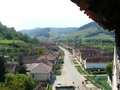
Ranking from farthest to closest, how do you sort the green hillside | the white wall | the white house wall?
the green hillside
the white house wall
the white wall

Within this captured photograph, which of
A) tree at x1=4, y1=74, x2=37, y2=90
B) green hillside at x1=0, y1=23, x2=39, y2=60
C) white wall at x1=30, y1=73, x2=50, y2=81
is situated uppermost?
green hillside at x1=0, y1=23, x2=39, y2=60

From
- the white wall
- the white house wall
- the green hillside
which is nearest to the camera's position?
the white wall

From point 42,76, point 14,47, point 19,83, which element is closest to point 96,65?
point 42,76

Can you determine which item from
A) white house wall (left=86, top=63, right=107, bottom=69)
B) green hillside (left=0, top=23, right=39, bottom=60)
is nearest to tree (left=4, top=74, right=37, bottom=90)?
white house wall (left=86, top=63, right=107, bottom=69)

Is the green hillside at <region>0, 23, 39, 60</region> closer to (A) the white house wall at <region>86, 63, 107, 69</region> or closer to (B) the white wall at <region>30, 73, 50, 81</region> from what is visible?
(B) the white wall at <region>30, 73, 50, 81</region>

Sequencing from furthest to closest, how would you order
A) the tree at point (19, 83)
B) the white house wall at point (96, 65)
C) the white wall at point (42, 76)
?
the white house wall at point (96, 65) → the white wall at point (42, 76) → the tree at point (19, 83)

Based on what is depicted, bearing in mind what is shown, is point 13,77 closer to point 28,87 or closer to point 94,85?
point 28,87

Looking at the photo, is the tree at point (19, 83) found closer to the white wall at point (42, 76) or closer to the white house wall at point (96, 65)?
the white wall at point (42, 76)

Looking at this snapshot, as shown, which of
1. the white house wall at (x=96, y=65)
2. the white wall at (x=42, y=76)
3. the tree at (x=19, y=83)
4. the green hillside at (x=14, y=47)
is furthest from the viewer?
the green hillside at (x=14, y=47)

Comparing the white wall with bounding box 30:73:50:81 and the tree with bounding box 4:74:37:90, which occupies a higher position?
the tree with bounding box 4:74:37:90

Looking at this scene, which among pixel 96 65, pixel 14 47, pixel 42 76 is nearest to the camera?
pixel 42 76

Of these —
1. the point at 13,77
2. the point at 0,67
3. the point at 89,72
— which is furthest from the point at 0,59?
the point at 89,72

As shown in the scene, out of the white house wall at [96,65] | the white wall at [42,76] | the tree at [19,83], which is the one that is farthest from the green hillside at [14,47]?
the tree at [19,83]

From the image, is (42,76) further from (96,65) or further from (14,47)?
(14,47)
